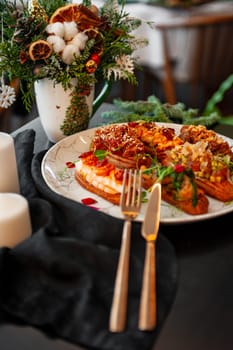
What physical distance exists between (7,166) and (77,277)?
28cm

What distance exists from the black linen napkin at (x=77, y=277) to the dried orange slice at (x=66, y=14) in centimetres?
43

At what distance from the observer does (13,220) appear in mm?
691

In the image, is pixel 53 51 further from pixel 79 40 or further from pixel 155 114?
pixel 155 114

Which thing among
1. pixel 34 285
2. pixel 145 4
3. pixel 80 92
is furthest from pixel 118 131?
pixel 145 4

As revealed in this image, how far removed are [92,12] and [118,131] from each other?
276 mm

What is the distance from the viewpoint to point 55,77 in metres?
1.00

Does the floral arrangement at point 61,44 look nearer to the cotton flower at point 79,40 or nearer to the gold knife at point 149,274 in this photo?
the cotton flower at point 79,40

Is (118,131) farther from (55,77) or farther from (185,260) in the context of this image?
(185,260)

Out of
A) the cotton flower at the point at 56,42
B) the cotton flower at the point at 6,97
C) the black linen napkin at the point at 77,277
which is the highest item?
the cotton flower at the point at 56,42

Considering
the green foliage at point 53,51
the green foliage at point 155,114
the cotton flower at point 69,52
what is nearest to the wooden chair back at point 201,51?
the green foliage at point 155,114

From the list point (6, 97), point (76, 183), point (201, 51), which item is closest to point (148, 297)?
point (76, 183)

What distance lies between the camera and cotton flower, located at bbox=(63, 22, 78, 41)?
0.97m

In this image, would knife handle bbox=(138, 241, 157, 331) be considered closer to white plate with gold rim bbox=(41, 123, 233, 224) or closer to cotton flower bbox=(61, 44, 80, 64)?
white plate with gold rim bbox=(41, 123, 233, 224)

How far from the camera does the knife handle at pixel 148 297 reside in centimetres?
58
